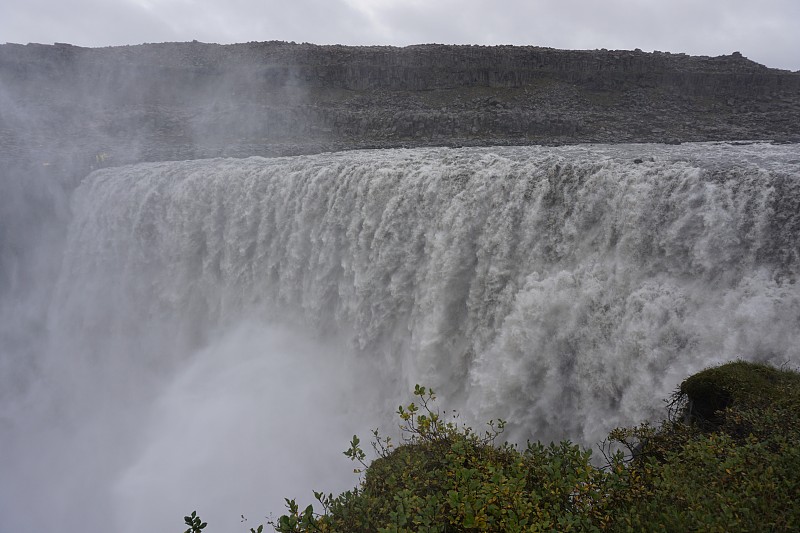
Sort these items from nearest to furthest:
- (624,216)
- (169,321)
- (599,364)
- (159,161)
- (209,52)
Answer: (599,364), (624,216), (169,321), (159,161), (209,52)

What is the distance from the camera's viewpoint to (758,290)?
25.6 feet

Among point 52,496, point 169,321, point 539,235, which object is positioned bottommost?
point 539,235

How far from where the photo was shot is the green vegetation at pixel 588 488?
4000mm

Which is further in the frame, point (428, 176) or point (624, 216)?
point (428, 176)

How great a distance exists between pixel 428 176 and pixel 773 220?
22.7 feet

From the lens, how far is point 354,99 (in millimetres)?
36938

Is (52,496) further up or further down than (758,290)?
further up

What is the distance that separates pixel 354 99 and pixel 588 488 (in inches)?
1384

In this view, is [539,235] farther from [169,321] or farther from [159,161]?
[159,161]

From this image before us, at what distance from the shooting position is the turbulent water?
855cm

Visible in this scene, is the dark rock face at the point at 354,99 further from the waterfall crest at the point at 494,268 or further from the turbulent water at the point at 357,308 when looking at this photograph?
the waterfall crest at the point at 494,268

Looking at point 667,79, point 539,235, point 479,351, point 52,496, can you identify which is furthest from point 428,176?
point 667,79

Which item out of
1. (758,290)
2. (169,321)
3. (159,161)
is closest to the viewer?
(758,290)

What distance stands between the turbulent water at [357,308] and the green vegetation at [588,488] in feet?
10.2
